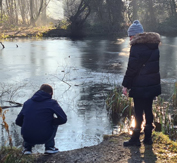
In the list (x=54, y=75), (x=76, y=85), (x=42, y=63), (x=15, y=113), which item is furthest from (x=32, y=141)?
(x=42, y=63)

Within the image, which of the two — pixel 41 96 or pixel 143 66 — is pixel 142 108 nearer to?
pixel 143 66

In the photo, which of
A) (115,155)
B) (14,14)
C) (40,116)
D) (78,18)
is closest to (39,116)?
(40,116)

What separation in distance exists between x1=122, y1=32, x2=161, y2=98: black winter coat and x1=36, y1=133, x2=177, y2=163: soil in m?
0.77

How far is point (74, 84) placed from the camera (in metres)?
10.4

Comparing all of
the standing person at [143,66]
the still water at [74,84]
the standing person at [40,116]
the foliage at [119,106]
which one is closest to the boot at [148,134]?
the standing person at [143,66]

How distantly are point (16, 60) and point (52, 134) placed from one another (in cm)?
1237

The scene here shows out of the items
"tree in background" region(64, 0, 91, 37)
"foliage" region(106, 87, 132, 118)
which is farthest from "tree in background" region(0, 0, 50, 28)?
"foliage" region(106, 87, 132, 118)

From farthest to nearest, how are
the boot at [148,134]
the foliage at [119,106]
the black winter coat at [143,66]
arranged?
the foliage at [119,106], the boot at [148,134], the black winter coat at [143,66]

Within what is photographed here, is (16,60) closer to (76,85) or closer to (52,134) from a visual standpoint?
(76,85)

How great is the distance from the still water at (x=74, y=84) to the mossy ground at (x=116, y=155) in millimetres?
996

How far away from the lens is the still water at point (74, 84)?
624 centimetres

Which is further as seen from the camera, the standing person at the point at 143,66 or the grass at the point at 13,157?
the standing person at the point at 143,66

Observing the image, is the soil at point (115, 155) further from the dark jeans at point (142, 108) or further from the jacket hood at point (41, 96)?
the jacket hood at point (41, 96)

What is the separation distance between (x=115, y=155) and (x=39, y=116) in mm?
1164
